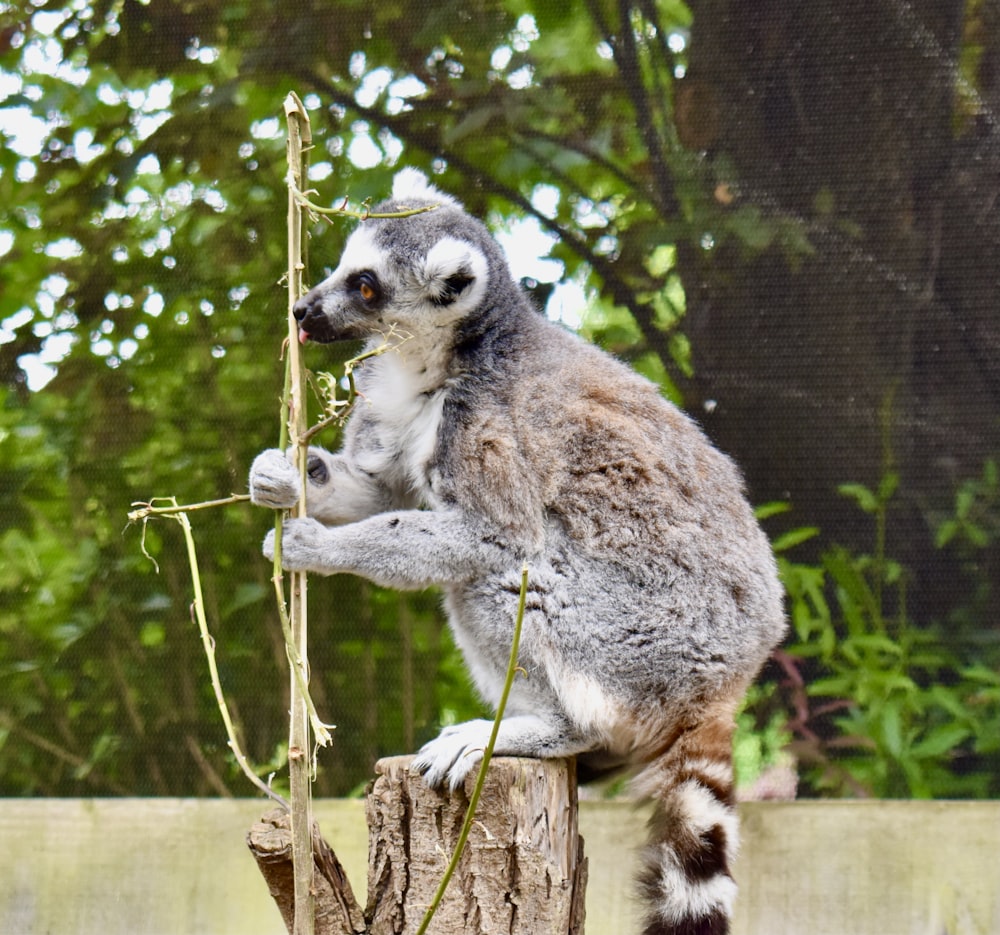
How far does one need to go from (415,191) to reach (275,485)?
1044mm

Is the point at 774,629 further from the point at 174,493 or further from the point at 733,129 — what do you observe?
the point at 174,493

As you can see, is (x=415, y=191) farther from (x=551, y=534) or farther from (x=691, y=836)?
(x=691, y=836)

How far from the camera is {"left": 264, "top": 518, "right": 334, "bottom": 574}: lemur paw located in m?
1.96

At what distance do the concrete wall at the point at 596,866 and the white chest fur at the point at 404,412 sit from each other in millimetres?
1123

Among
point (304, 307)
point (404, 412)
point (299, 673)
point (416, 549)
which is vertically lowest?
point (299, 673)

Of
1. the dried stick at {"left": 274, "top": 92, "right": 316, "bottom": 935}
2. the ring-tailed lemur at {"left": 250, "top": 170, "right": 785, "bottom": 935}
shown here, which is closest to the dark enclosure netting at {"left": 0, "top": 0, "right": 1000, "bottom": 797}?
the ring-tailed lemur at {"left": 250, "top": 170, "right": 785, "bottom": 935}

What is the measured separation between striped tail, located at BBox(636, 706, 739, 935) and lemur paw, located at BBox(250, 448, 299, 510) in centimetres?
83

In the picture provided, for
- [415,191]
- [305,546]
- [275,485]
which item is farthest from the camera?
[415,191]

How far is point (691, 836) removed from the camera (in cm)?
185

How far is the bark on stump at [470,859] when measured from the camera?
1.78m

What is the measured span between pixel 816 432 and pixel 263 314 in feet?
5.23

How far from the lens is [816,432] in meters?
3.03

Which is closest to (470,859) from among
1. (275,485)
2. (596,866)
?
(275,485)

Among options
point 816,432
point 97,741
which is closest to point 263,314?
point 97,741
